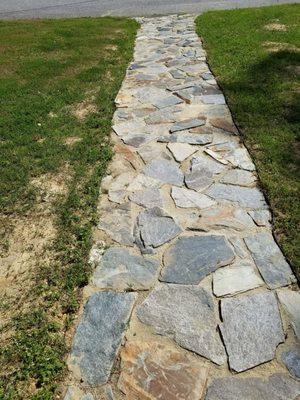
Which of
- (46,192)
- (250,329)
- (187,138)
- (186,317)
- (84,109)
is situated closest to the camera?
(250,329)

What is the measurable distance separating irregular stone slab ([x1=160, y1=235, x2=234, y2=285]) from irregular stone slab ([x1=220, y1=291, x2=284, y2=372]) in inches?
12.8

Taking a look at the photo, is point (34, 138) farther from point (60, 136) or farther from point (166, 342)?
point (166, 342)

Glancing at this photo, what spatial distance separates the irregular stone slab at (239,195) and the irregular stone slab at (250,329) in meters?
1.03

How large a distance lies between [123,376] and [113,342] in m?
0.24

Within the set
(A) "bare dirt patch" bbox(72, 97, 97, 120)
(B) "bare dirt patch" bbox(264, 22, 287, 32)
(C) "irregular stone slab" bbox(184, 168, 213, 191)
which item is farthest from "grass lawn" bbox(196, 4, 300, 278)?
(A) "bare dirt patch" bbox(72, 97, 97, 120)

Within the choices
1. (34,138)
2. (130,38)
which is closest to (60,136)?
(34,138)

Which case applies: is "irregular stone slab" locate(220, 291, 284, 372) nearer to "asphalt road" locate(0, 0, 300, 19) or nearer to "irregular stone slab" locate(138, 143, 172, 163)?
"irregular stone slab" locate(138, 143, 172, 163)

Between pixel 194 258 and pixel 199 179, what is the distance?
3.70 feet

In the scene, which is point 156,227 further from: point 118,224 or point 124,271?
point 124,271

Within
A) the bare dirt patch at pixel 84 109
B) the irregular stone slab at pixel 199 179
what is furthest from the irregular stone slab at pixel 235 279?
the bare dirt patch at pixel 84 109

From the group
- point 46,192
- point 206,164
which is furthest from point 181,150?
point 46,192

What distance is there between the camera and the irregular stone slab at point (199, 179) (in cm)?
392

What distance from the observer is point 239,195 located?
376 centimetres

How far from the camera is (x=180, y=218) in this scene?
3.52m
